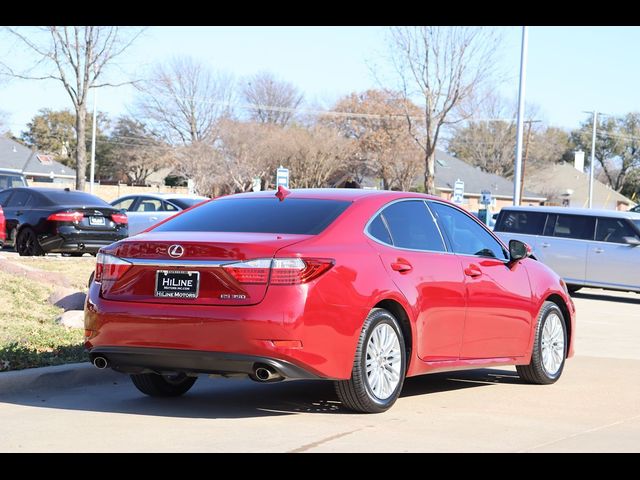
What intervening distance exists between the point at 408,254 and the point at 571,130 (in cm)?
10473

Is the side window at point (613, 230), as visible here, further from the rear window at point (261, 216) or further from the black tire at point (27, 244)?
the rear window at point (261, 216)

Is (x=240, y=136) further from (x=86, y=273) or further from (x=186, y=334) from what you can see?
(x=186, y=334)

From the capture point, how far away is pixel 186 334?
23.3 ft

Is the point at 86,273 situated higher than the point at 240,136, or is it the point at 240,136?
the point at 240,136

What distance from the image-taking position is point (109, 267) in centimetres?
759

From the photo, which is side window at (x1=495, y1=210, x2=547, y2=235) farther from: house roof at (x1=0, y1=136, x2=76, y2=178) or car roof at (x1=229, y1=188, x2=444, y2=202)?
house roof at (x1=0, y1=136, x2=76, y2=178)

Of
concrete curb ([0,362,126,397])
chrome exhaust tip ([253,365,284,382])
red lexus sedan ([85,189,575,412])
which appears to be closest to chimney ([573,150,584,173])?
red lexus sedan ([85,189,575,412])

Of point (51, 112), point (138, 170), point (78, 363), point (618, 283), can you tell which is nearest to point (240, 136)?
point (138, 170)

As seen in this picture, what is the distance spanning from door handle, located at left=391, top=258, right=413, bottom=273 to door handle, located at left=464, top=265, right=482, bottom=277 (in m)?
0.86

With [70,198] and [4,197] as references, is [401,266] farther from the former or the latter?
[4,197]

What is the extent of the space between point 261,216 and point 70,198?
14.6m

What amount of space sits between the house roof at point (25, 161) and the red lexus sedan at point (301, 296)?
64904 millimetres

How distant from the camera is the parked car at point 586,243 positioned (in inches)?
848

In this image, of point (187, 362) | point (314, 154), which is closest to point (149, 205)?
point (187, 362)
